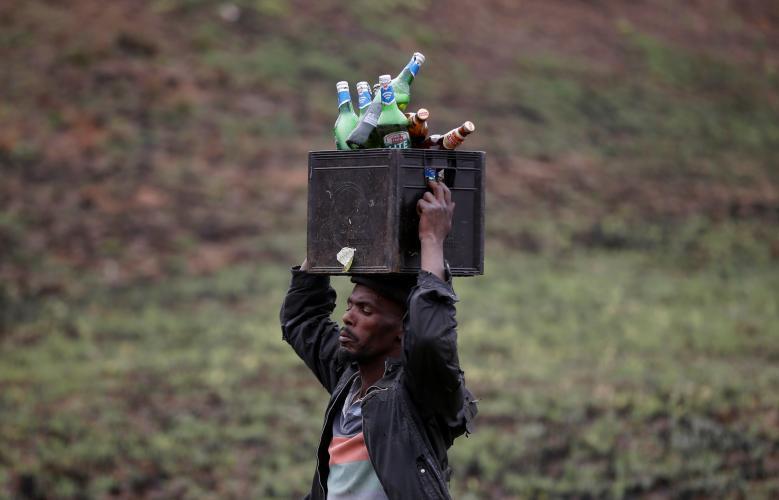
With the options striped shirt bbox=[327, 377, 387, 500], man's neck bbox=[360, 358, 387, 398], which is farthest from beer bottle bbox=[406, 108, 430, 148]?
striped shirt bbox=[327, 377, 387, 500]

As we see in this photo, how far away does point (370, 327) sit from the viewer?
3510 mm

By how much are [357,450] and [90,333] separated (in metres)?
10.0

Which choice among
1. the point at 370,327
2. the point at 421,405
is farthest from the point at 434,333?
the point at 370,327

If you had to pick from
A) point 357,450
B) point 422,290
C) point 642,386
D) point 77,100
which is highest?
point 77,100

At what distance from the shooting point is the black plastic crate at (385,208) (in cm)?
338

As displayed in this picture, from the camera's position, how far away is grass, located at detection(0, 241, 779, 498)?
30.2 ft

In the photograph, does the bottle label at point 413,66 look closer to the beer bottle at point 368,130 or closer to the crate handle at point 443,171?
the beer bottle at point 368,130

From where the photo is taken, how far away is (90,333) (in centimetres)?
1288

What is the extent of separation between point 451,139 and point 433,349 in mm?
759

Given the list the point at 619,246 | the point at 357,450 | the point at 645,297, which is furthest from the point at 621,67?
the point at 357,450

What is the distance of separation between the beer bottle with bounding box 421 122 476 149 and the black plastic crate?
0.15 feet

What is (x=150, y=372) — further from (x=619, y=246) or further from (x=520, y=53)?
(x=520, y=53)

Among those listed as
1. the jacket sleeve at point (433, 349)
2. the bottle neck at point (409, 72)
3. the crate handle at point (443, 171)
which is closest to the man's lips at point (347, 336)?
the jacket sleeve at point (433, 349)

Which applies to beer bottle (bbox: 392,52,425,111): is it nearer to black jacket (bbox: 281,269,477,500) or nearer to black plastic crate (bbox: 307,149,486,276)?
black plastic crate (bbox: 307,149,486,276)
